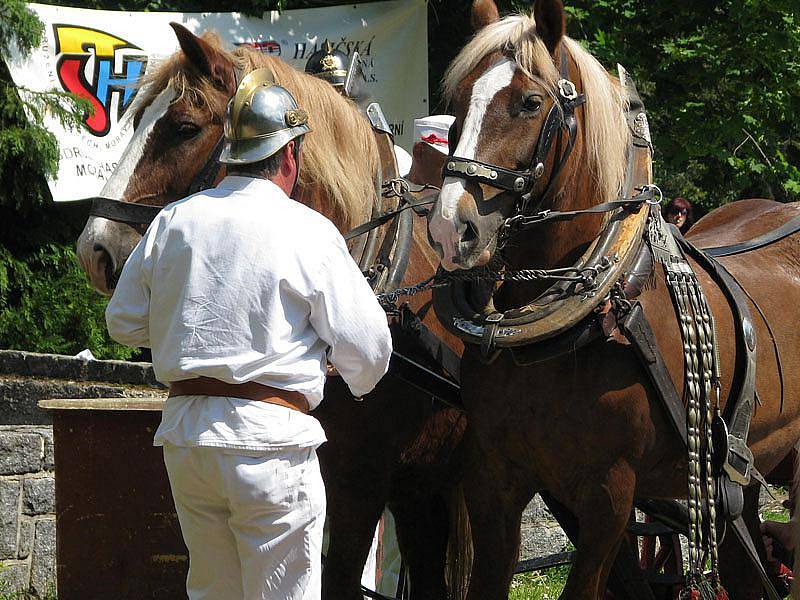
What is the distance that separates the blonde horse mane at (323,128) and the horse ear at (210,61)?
1.0 inches

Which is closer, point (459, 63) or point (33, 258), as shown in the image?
point (459, 63)

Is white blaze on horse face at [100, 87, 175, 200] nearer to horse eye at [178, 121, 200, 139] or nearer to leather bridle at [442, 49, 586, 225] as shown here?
horse eye at [178, 121, 200, 139]

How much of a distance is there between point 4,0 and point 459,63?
11.6 feet

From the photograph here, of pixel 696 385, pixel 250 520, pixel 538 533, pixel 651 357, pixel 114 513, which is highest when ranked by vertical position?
pixel 651 357

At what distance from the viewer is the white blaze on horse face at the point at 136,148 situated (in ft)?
10.5

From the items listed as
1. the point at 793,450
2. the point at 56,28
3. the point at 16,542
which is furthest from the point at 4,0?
the point at 793,450

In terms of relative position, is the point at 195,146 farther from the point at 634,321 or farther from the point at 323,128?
the point at 634,321

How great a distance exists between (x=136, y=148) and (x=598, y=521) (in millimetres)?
1668

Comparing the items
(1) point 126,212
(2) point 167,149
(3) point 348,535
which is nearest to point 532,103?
(2) point 167,149

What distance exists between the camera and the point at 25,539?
16.0 ft

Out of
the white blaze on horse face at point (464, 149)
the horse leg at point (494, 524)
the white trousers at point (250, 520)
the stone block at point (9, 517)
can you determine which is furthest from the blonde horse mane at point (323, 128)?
the stone block at point (9, 517)

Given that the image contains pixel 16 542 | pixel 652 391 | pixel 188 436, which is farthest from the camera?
pixel 16 542

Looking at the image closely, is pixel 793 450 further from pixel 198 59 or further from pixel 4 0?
pixel 4 0

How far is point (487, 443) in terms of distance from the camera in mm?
3186
